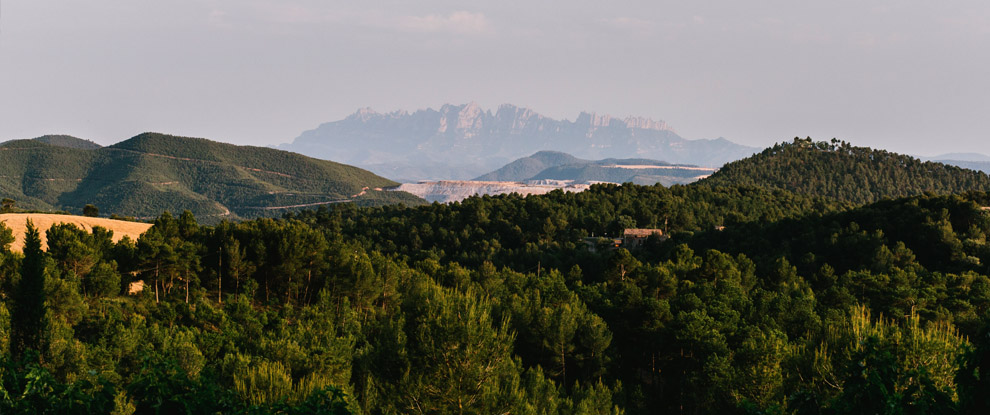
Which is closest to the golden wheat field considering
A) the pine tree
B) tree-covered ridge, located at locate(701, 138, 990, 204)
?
the pine tree

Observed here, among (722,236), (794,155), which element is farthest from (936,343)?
(794,155)

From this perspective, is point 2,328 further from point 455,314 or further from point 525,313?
point 525,313

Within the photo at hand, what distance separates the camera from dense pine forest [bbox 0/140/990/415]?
12.2 m

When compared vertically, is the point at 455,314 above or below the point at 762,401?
above

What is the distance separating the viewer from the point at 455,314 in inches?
640

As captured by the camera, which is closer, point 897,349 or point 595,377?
point 897,349

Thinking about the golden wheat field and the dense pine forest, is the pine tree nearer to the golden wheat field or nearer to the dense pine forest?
the dense pine forest

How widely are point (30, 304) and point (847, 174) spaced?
190 m

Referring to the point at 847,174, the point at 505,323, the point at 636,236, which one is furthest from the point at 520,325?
the point at 847,174

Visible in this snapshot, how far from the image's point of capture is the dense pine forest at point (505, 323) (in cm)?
1225

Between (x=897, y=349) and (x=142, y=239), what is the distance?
43.3 metres

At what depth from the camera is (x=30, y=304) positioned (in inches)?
450

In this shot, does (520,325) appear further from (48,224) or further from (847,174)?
(847,174)

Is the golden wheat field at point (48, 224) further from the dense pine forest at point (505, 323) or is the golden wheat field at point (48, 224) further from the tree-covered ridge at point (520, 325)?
the tree-covered ridge at point (520, 325)
